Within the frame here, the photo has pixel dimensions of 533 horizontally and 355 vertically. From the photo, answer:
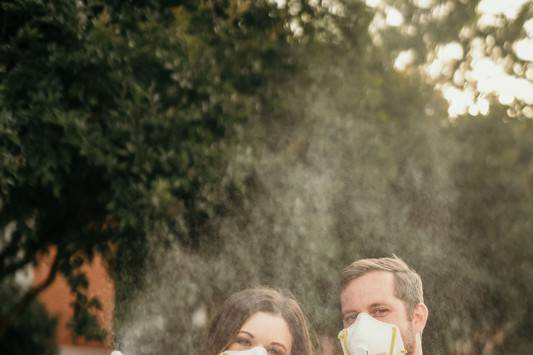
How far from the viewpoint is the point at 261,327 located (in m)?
3.31

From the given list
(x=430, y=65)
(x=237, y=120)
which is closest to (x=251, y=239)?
(x=237, y=120)

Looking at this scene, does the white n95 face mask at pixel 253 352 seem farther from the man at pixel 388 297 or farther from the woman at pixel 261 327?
the man at pixel 388 297

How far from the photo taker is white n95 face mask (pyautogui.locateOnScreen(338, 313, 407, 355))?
3090 mm

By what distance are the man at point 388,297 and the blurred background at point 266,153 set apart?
1.19 ft

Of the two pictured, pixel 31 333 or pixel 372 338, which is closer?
pixel 372 338

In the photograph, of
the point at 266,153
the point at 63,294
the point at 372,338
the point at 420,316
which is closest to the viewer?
the point at 372,338

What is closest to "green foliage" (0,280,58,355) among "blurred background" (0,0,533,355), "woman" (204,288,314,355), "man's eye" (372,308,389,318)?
"blurred background" (0,0,533,355)

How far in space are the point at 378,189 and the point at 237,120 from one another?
1.20m

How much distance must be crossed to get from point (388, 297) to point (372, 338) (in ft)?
0.87

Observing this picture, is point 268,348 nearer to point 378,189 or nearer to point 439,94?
point 378,189

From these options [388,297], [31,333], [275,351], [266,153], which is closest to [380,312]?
[388,297]

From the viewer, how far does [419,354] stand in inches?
132

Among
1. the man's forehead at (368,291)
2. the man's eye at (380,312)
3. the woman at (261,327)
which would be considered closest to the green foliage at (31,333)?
the woman at (261,327)

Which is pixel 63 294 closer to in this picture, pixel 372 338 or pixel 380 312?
pixel 380 312
